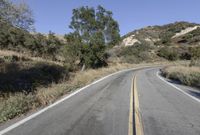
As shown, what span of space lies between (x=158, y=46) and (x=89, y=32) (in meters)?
66.2

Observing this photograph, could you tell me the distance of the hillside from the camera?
259ft

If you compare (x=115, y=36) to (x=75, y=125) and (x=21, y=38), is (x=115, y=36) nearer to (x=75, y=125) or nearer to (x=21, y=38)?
(x=21, y=38)

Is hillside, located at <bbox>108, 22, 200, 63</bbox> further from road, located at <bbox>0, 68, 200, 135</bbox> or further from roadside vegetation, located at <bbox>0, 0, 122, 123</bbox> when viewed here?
road, located at <bbox>0, 68, 200, 135</bbox>

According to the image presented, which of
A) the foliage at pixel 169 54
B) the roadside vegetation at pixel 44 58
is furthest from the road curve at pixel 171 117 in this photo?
the foliage at pixel 169 54

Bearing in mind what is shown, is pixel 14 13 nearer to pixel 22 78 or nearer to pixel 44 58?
pixel 22 78

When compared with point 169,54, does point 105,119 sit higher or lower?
lower

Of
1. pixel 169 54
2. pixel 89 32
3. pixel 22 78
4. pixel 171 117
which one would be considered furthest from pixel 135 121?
pixel 169 54

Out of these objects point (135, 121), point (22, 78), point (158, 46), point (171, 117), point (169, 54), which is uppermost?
point (158, 46)

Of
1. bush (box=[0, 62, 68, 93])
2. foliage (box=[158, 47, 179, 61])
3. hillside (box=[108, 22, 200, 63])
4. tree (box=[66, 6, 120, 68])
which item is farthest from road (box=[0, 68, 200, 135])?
foliage (box=[158, 47, 179, 61])

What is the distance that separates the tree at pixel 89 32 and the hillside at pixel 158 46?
101ft

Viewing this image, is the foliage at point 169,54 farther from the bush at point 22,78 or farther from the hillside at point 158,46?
the bush at point 22,78

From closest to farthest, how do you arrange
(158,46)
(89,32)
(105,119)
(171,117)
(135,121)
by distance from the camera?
(135,121)
(105,119)
(171,117)
(89,32)
(158,46)

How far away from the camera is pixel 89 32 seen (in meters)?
34.3

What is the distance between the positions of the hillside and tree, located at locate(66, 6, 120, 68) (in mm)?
30667
